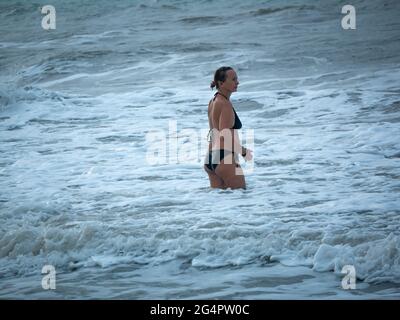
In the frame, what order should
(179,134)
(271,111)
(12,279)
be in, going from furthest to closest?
(271,111), (179,134), (12,279)

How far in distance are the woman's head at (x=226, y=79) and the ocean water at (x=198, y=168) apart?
0.90 m

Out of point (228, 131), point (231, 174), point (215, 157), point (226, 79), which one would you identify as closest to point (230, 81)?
point (226, 79)

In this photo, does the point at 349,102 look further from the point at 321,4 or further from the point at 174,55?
the point at 321,4

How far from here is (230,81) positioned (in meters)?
5.85

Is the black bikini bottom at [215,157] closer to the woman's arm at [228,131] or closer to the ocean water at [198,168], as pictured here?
the woman's arm at [228,131]

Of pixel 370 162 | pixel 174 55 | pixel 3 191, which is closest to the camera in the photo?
pixel 3 191

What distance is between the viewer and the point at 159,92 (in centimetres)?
1288

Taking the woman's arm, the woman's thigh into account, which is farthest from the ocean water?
the woman's arm

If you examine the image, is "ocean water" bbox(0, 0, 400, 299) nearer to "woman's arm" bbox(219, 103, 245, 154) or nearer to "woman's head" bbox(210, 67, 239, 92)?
"woman's arm" bbox(219, 103, 245, 154)

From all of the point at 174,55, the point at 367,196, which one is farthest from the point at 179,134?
the point at 174,55

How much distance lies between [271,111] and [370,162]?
3698 mm

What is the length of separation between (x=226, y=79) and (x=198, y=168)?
1839 millimetres

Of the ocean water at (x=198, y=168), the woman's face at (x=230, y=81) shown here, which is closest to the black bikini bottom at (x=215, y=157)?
the ocean water at (x=198, y=168)
